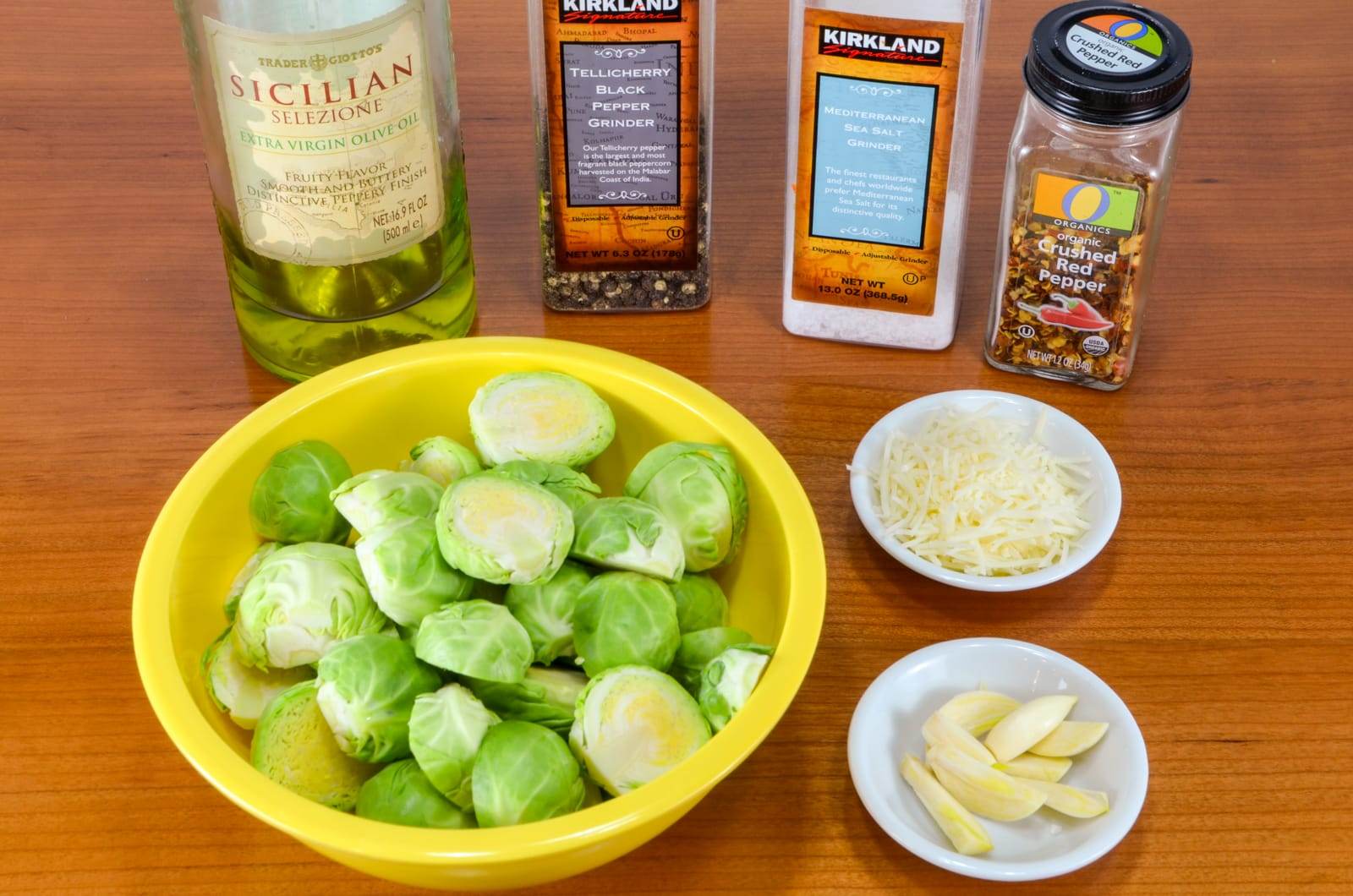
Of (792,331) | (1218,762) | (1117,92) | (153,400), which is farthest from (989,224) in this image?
(153,400)

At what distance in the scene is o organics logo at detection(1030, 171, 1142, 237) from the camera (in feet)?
3.42

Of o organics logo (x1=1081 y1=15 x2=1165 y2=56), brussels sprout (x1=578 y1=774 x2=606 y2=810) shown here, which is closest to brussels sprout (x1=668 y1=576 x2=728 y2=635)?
brussels sprout (x1=578 y1=774 x2=606 y2=810)

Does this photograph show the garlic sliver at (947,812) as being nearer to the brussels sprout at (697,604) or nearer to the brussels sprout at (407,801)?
the brussels sprout at (697,604)

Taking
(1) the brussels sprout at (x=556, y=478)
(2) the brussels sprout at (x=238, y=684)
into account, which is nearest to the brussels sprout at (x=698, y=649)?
(1) the brussels sprout at (x=556, y=478)

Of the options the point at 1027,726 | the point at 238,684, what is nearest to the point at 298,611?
the point at 238,684

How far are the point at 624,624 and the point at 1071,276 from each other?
454mm

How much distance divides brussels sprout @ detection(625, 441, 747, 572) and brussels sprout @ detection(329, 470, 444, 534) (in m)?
0.14

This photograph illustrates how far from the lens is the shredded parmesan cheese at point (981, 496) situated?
39.6 inches

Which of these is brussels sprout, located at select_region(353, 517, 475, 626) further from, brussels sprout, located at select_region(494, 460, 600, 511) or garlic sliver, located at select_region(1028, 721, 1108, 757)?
garlic sliver, located at select_region(1028, 721, 1108, 757)

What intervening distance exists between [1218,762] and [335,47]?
0.71 metres

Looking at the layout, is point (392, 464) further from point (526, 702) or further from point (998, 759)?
point (998, 759)
